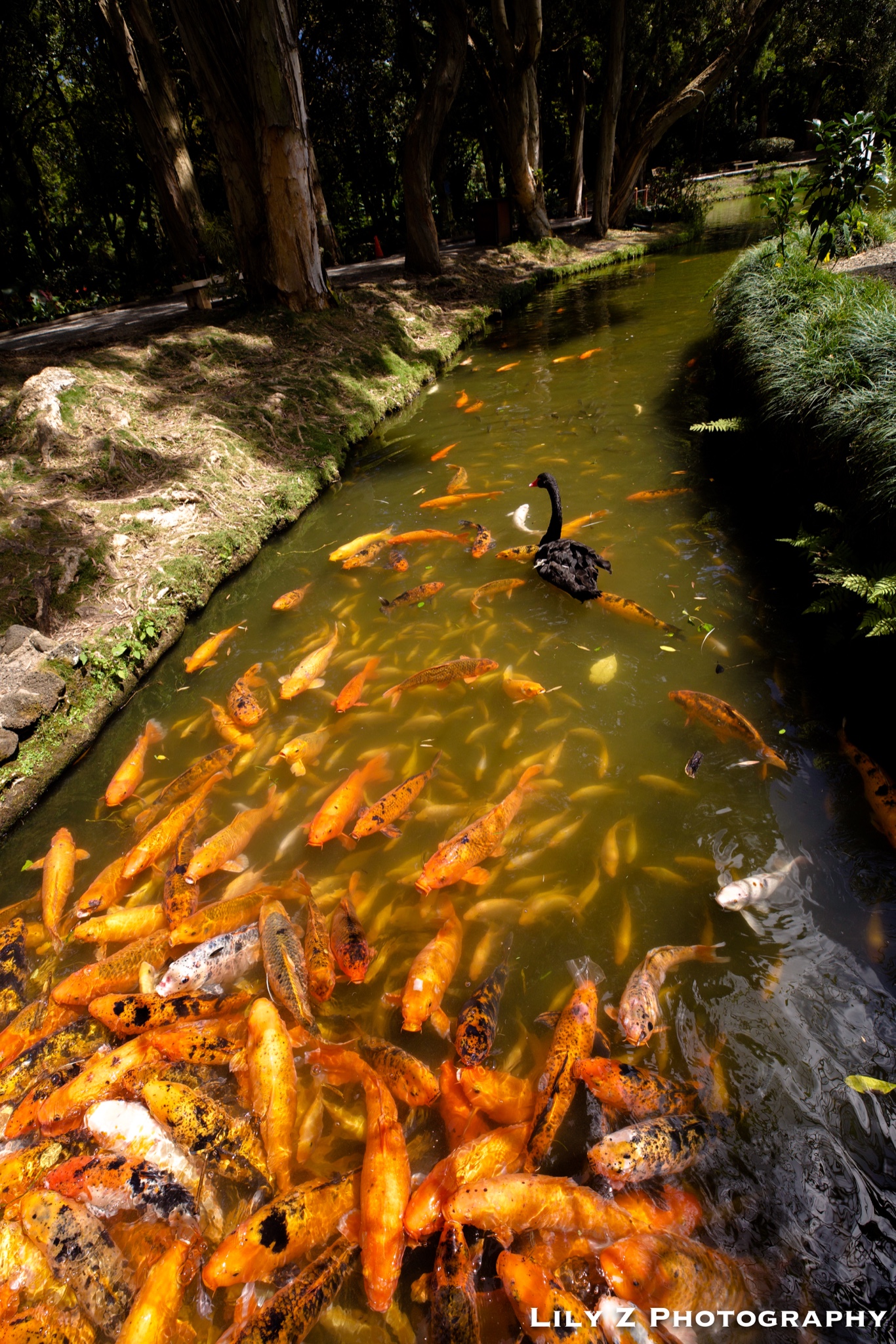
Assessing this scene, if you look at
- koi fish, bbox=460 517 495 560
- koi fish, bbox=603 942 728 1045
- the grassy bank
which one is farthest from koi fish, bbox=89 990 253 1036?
koi fish, bbox=460 517 495 560

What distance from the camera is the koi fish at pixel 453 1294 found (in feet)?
6.48

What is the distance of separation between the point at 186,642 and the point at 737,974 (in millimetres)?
5643

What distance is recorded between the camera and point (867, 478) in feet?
15.9

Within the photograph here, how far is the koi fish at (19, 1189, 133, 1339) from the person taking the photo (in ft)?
7.14

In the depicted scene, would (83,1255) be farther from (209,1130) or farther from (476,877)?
(476,877)

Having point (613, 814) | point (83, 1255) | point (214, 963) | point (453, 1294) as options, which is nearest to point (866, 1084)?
point (613, 814)

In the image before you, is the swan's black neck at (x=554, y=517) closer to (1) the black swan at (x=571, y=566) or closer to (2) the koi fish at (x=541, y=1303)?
(1) the black swan at (x=571, y=566)

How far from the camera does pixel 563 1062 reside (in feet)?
8.57

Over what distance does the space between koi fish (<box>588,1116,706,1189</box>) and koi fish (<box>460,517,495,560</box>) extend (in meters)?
5.17

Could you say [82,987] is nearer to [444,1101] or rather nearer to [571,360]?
[444,1101]

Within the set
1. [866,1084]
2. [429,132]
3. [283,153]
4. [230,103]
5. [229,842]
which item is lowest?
[866,1084]

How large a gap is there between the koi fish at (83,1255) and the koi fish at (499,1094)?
4.64 ft

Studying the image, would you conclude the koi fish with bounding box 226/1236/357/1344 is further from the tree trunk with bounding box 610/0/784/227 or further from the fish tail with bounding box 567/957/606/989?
the tree trunk with bounding box 610/0/784/227

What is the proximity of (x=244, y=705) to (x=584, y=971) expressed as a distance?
3256 mm
